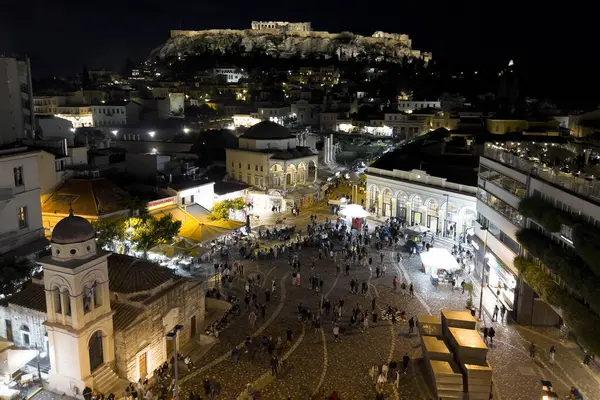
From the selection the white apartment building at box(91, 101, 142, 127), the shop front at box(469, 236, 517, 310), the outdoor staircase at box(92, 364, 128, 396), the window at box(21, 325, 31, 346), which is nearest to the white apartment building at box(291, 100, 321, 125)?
the white apartment building at box(91, 101, 142, 127)

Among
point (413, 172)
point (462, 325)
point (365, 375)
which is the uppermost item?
point (413, 172)

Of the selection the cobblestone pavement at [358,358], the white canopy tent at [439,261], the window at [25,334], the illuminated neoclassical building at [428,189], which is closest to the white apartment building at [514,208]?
the cobblestone pavement at [358,358]

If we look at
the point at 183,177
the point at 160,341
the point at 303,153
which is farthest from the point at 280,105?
the point at 160,341

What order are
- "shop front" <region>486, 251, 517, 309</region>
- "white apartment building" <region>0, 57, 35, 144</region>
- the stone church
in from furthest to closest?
"white apartment building" <region>0, 57, 35, 144</region>
"shop front" <region>486, 251, 517, 309</region>
the stone church

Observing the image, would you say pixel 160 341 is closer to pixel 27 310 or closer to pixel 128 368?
pixel 128 368

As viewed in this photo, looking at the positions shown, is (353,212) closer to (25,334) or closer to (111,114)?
(25,334)

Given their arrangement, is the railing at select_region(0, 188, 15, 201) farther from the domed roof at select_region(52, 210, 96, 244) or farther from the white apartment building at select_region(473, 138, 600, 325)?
the white apartment building at select_region(473, 138, 600, 325)
